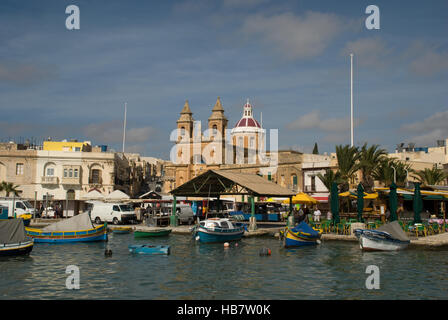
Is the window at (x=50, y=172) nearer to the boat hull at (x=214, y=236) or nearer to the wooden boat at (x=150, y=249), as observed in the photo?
the boat hull at (x=214, y=236)

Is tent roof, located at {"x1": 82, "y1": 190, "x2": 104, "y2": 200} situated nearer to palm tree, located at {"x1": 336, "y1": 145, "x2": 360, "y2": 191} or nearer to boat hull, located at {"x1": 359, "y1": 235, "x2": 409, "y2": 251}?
palm tree, located at {"x1": 336, "y1": 145, "x2": 360, "y2": 191}

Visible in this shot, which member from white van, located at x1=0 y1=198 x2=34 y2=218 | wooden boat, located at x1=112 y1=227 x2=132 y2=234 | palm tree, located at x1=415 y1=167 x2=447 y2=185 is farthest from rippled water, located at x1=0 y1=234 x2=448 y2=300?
palm tree, located at x1=415 y1=167 x2=447 y2=185

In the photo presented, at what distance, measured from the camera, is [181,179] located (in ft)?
294

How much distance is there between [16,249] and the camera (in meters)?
24.5

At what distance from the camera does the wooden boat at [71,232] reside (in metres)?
31.1

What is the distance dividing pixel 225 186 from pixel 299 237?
12.8 meters

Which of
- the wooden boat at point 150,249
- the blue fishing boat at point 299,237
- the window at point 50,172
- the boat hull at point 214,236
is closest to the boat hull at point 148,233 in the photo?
the boat hull at point 214,236

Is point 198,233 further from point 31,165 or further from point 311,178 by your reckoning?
point 31,165

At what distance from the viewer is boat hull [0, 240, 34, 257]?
24047 mm

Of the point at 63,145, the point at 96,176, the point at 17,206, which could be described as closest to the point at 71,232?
the point at 17,206

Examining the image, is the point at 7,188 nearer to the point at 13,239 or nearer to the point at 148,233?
the point at 148,233

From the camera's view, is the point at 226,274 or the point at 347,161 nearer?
the point at 226,274
